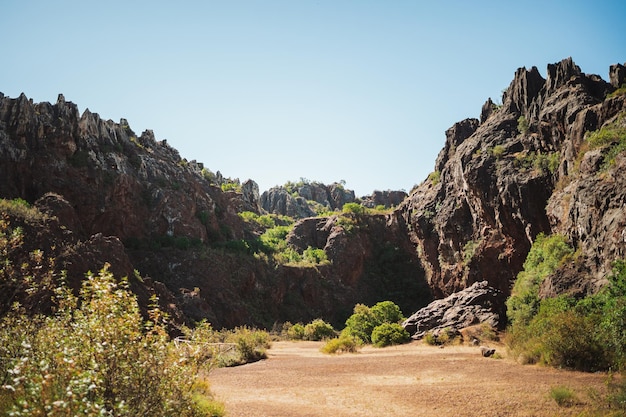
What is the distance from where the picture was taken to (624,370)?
11.7 m

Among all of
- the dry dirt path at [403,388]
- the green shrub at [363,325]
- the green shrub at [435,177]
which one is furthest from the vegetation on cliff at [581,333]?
the green shrub at [435,177]

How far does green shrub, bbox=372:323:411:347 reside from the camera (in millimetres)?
26328

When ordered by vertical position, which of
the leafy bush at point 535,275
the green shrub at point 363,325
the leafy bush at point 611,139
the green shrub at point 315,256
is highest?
the leafy bush at point 611,139

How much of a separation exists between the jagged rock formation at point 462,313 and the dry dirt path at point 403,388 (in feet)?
23.4

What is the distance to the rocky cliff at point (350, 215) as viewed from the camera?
24.3 metres

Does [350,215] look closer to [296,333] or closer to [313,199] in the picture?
[296,333]

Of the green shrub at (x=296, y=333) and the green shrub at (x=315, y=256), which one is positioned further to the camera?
the green shrub at (x=315, y=256)

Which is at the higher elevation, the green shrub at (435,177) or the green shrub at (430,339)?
the green shrub at (435,177)

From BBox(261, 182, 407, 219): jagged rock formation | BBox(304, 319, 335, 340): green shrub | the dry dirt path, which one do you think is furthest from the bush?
BBox(261, 182, 407, 219): jagged rock formation

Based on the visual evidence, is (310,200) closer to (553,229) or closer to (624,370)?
(553,229)

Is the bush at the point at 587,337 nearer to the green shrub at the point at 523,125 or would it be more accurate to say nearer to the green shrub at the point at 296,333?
the green shrub at the point at 523,125

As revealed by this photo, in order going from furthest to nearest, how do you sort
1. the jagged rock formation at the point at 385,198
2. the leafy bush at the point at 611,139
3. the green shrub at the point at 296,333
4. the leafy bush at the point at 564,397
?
the jagged rock formation at the point at 385,198 → the green shrub at the point at 296,333 → the leafy bush at the point at 611,139 → the leafy bush at the point at 564,397

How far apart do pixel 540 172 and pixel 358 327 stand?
59.0 feet

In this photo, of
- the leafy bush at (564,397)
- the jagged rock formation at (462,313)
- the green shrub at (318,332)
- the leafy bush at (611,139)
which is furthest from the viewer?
the green shrub at (318,332)
